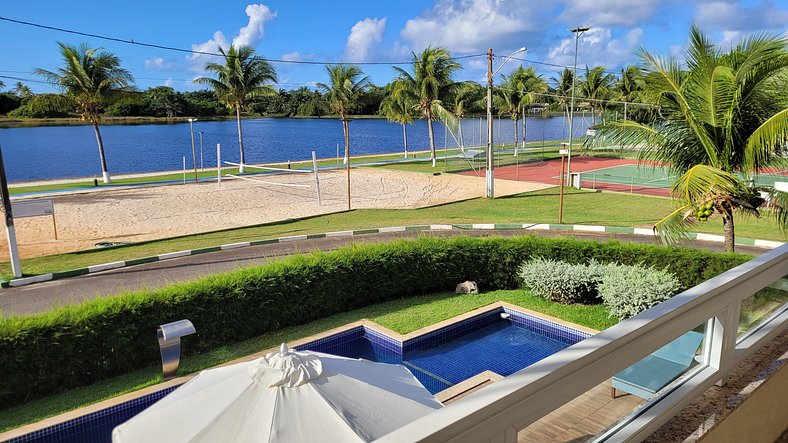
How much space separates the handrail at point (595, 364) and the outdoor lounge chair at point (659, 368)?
0.27 ft

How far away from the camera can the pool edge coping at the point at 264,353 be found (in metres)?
6.73

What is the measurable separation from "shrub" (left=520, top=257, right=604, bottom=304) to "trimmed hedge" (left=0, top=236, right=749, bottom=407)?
727 mm

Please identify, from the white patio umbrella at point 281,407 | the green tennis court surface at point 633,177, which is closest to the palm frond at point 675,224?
the white patio umbrella at point 281,407

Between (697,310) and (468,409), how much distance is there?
1.35m

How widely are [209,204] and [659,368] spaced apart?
1065 inches

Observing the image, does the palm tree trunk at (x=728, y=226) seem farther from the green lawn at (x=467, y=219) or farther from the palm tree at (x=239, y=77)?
the palm tree at (x=239, y=77)

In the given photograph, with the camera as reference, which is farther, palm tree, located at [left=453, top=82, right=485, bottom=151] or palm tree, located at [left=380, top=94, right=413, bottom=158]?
palm tree, located at [left=380, top=94, right=413, bottom=158]

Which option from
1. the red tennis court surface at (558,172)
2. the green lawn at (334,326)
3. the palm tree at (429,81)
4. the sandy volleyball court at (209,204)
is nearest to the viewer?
the green lawn at (334,326)

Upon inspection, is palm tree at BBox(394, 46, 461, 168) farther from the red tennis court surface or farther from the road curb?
the road curb

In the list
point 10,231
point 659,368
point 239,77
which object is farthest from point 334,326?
point 239,77

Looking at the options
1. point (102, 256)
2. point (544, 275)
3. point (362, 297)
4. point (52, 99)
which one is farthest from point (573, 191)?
point (52, 99)

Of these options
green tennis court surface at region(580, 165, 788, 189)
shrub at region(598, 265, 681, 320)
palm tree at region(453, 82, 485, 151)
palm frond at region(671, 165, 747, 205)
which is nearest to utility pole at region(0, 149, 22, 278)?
shrub at region(598, 265, 681, 320)

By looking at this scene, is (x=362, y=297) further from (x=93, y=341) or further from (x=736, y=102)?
(x=736, y=102)

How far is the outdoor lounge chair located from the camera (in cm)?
198
